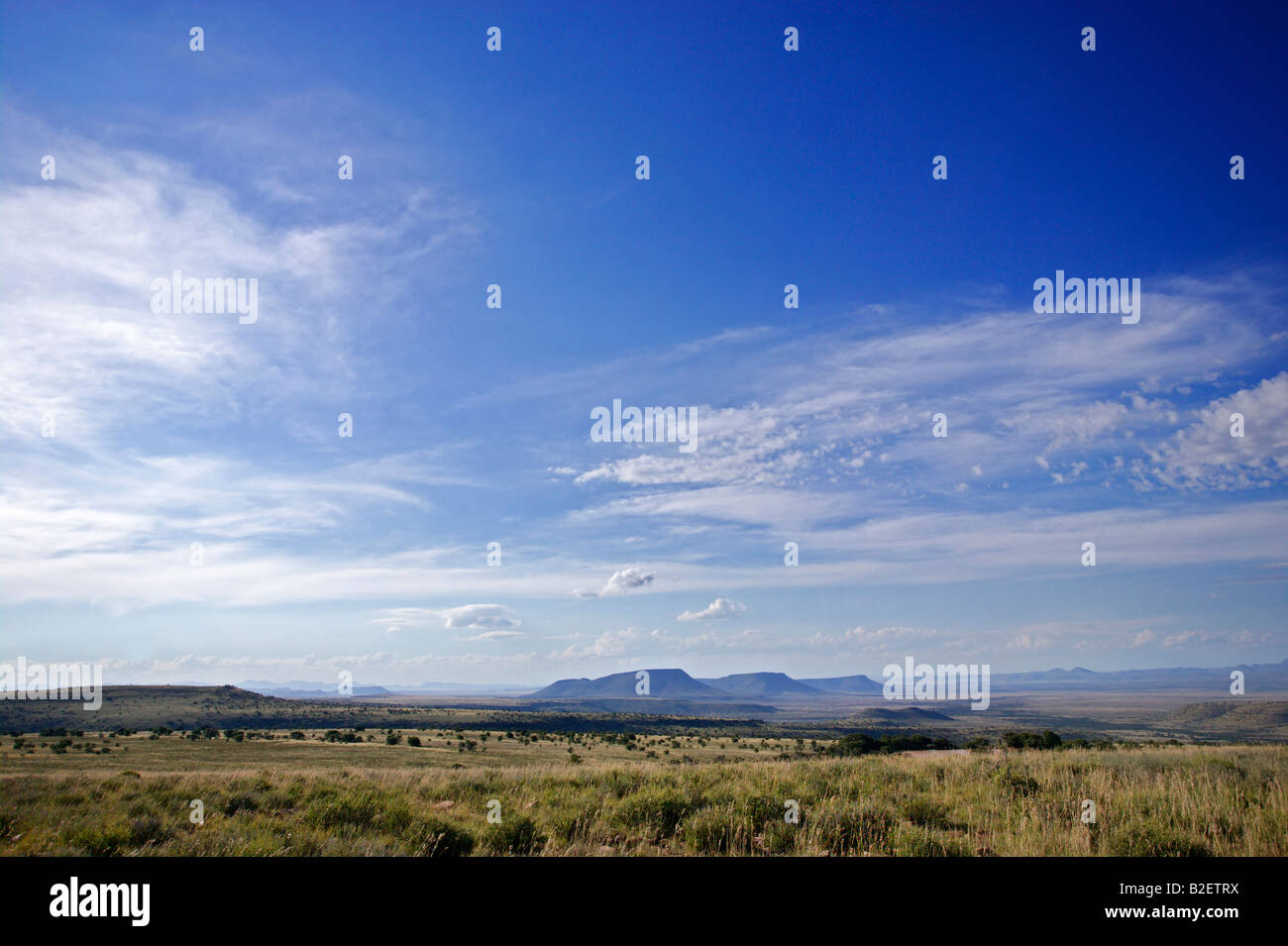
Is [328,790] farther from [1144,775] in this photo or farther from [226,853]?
[1144,775]

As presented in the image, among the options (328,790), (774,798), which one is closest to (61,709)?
(328,790)

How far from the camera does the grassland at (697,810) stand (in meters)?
9.23

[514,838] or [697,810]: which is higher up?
[514,838]

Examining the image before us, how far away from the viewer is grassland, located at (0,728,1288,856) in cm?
923

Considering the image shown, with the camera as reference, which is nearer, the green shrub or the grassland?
the grassland

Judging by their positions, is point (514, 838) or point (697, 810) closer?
point (514, 838)

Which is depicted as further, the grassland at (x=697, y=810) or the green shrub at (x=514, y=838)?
the green shrub at (x=514, y=838)

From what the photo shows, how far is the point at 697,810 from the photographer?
11.6 m
